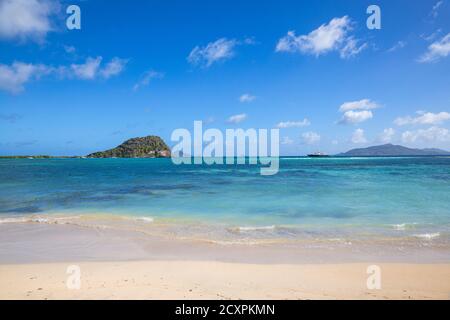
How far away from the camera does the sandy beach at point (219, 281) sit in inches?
225

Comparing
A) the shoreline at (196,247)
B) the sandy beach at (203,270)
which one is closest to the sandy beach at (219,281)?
the sandy beach at (203,270)

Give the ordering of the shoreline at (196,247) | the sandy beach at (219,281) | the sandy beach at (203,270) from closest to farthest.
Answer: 1. the sandy beach at (219,281)
2. the sandy beach at (203,270)
3. the shoreline at (196,247)

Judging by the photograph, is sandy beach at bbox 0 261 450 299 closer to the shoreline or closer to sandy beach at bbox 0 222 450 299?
sandy beach at bbox 0 222 450 299

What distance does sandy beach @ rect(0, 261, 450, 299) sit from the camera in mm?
5723

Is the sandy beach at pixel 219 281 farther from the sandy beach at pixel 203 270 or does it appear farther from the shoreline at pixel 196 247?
the shoreline at pixel 196 247

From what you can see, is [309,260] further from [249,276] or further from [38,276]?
[38,276]

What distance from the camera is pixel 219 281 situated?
6496mm

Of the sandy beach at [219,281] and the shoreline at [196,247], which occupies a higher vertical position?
the sandy beach at [219,281]

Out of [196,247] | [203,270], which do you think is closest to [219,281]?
[203,270]

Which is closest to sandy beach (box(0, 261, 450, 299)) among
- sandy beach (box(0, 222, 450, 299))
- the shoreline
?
sandy beach (box(0, 222, 450, 299))

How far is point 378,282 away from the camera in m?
6.47

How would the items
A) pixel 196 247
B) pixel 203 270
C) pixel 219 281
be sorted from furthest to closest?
pixel 196 247 < pixel 203 270 < pixel 219 281

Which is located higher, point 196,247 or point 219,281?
point 219,281

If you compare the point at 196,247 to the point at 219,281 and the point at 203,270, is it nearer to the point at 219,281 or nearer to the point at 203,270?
the point at 203,270
